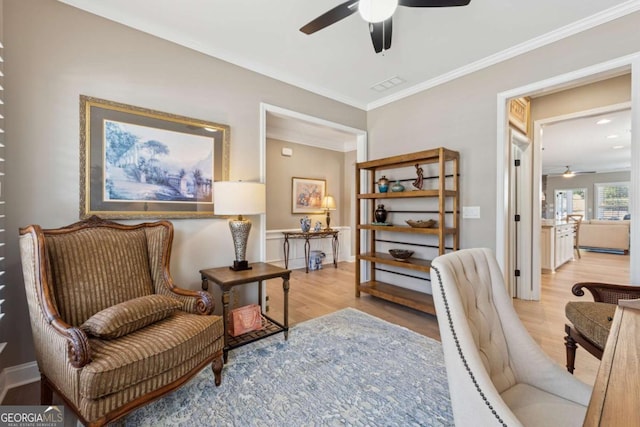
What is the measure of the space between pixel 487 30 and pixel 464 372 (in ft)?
8.70

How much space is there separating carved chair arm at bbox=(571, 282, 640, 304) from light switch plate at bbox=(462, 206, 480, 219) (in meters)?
1.11

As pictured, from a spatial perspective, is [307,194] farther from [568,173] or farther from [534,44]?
[568,173]

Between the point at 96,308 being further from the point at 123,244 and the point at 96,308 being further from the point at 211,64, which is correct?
the point at 211,64

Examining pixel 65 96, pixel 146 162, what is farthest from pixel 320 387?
pixel 65 96

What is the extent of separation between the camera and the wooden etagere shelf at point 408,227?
2.89 meters

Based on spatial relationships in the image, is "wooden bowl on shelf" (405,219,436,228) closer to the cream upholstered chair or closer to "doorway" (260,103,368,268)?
"doorway" (260,103,368,268)

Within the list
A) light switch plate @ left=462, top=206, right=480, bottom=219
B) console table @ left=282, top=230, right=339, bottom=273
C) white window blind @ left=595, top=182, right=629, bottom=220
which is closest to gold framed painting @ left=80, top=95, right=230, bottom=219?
light switch plate @ left=462, top=206, right=480, bottom=219

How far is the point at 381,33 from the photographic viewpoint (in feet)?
6.32

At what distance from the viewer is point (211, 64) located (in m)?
2.62

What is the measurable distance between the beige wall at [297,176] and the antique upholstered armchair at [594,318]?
13.9 feet

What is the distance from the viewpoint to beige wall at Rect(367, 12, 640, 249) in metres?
2.21

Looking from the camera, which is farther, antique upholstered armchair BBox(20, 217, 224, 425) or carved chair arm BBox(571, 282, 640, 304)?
carved chair arm BBox(571, 282, 640, 304)

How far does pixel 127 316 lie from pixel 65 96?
1.62m

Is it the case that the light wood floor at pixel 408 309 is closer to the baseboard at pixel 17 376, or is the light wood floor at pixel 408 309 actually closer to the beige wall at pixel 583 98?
the baseboard at pixel 17 376
